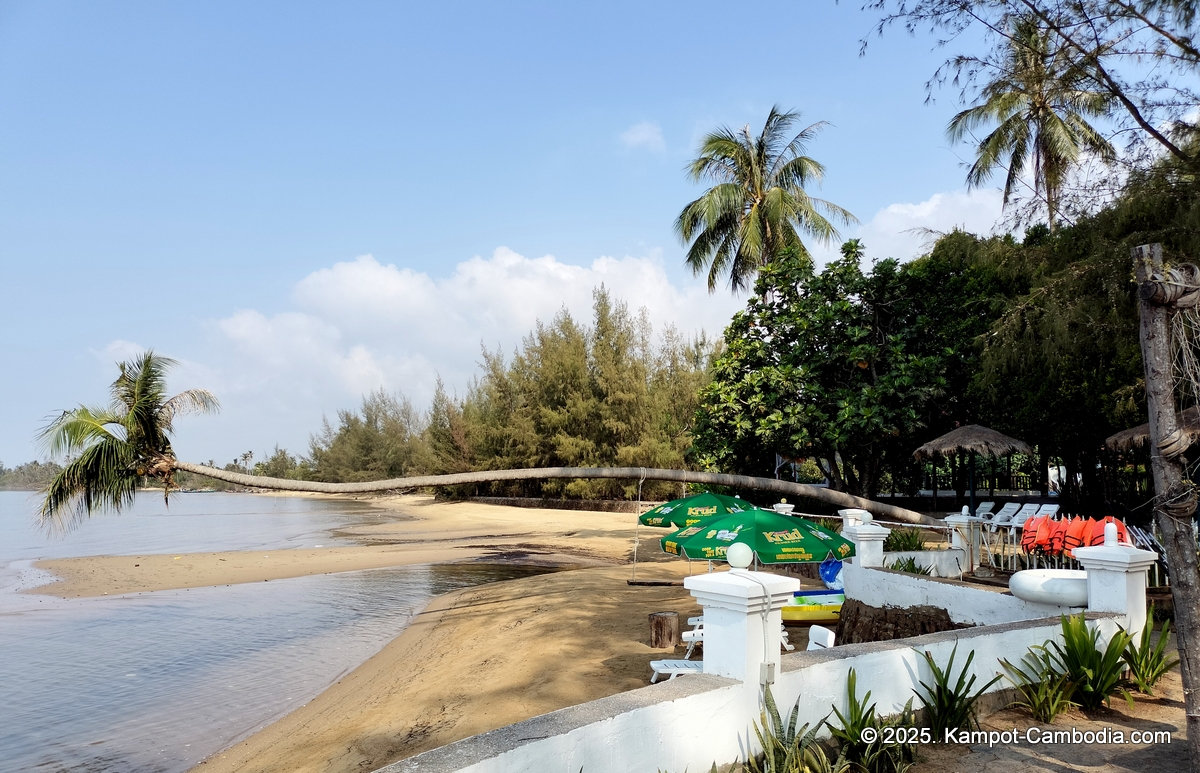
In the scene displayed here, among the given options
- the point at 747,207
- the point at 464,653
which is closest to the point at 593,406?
the point at 747,207

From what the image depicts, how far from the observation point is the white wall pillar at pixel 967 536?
11.2 m

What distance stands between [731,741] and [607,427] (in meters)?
33.1

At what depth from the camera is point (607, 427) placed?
37.3 m

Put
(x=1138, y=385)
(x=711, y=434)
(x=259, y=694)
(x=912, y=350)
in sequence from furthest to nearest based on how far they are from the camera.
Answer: (x=711, y=434) < (x=912, y=350) < (x=1138, y=385) < (x=259, y=694)

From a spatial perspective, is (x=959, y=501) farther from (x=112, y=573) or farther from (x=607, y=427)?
(x=112, y=573)

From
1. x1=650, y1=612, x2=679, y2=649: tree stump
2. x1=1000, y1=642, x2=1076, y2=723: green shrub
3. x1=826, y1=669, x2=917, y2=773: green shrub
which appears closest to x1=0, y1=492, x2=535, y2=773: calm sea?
x1=650, y1=612, x2=679, y2=649: tree stump

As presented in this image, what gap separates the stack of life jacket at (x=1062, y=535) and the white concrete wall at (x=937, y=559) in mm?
894

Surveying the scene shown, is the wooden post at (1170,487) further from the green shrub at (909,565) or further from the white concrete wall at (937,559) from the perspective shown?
the green shrub at (909,565)

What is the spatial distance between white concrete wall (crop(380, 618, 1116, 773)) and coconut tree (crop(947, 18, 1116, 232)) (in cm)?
813

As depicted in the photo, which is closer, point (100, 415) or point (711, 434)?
point (100, 415)

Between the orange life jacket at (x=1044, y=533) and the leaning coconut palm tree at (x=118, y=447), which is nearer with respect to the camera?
the leaning coconut palm tree at (x=118, y=447)

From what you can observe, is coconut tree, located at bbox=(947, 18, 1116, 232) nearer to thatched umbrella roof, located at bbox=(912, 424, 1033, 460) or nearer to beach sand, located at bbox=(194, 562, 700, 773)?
thatched umbrella roof, located at bbox=(912, 424, 1033, 460)

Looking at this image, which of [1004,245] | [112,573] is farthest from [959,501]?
[112,573]

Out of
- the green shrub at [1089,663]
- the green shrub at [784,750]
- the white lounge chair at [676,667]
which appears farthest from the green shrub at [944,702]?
the white lounge chair at [676,667]
